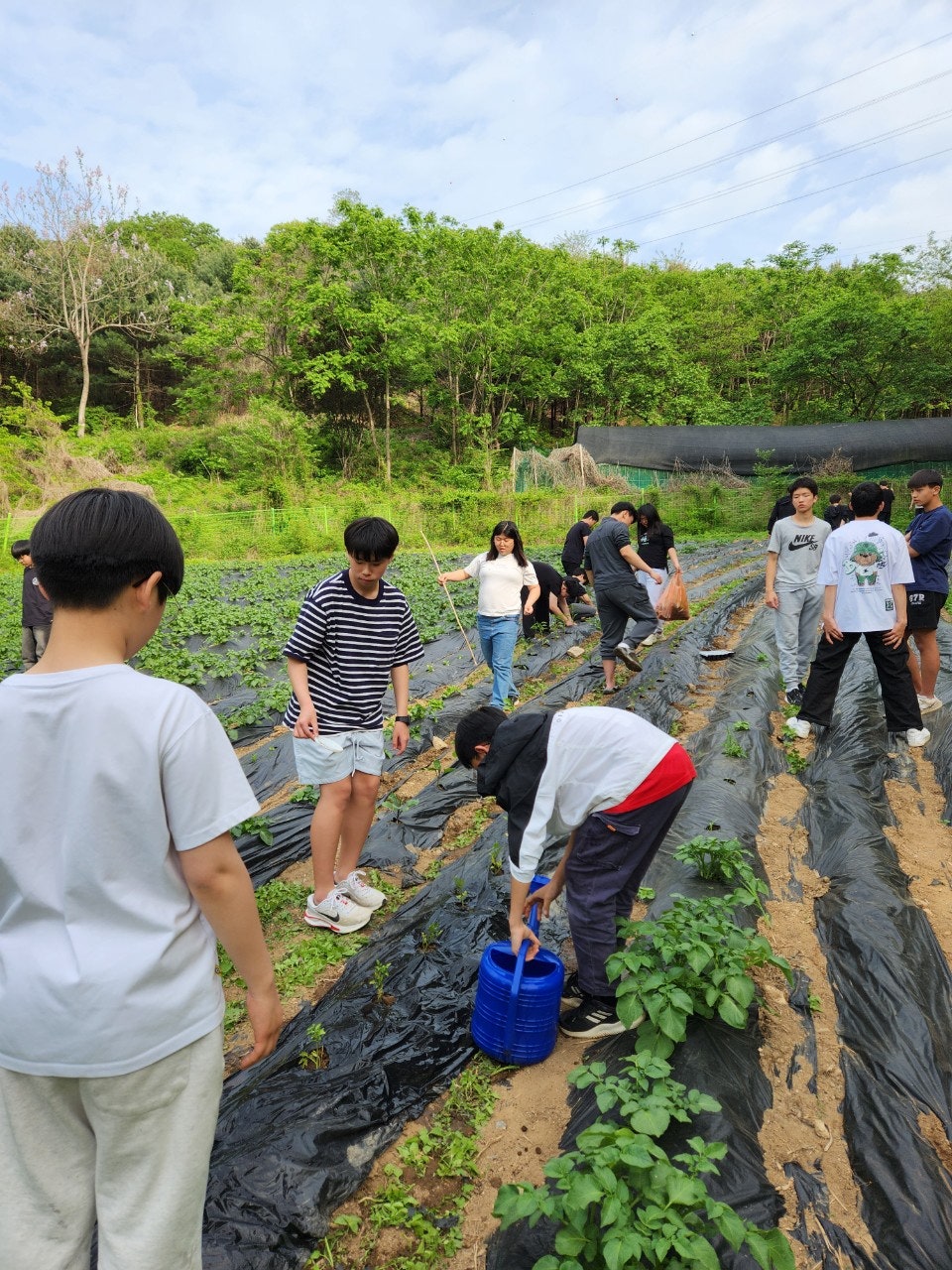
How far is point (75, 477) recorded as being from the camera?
22.7 meters

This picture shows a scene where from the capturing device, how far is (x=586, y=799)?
248 cm

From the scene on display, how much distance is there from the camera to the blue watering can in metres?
2.44

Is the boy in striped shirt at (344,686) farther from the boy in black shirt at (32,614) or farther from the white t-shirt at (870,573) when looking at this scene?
the boy in black shirt at (32,614)

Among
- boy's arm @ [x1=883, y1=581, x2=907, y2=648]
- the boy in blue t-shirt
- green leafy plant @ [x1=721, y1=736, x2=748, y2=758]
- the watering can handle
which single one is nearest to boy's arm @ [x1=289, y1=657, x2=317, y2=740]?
the watering can handle

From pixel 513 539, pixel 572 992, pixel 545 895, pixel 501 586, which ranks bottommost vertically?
pixel 572 992

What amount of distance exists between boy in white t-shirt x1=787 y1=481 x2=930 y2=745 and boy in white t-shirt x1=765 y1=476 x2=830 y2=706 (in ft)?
2.43

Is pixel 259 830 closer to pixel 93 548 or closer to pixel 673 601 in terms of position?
pixel 93 548

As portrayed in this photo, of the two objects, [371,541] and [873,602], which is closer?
[371,541]

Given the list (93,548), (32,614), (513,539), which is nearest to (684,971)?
(93,548)

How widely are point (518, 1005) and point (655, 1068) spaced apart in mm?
627

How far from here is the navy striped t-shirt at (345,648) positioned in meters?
3.23

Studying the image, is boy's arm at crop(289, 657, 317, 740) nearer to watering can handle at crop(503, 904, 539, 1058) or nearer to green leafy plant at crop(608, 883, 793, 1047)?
watering can handle at crop(503, 904, 539, 1058)

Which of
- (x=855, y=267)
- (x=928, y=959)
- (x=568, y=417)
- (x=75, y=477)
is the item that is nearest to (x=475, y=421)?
(x=568, y=417)

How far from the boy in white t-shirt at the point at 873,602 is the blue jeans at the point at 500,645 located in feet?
7.80
